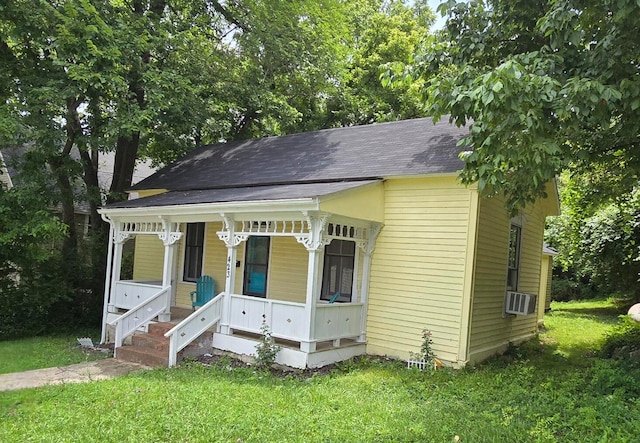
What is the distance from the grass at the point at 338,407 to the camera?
207 inches

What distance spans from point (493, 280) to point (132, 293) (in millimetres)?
8047

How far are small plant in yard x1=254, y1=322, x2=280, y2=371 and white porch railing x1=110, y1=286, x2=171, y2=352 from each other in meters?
3.06

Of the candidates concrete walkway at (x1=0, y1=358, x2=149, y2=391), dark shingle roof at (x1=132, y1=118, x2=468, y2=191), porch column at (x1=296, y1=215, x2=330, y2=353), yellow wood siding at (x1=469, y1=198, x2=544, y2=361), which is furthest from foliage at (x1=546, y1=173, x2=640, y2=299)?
concrete walkway at (x1=0, y1=358, x2=149, y2=391)

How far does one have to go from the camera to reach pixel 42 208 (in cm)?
1145

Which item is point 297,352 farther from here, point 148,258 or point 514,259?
point 148,258

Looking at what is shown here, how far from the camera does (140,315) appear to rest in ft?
34.1

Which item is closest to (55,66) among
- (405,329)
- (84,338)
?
(84,338)

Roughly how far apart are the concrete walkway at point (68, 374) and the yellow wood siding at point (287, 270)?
337 centimetres

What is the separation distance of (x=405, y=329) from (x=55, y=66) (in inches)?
395

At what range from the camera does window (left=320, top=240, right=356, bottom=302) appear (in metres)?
10.2

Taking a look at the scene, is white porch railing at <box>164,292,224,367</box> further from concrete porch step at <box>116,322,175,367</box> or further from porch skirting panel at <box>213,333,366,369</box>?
porch skirting panel at <box>213,333,366,369</box>

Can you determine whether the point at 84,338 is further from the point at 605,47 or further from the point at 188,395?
the point at 605,47

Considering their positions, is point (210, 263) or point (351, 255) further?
point (210, 263)

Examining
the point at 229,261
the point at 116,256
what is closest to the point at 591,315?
the point at 229,261
